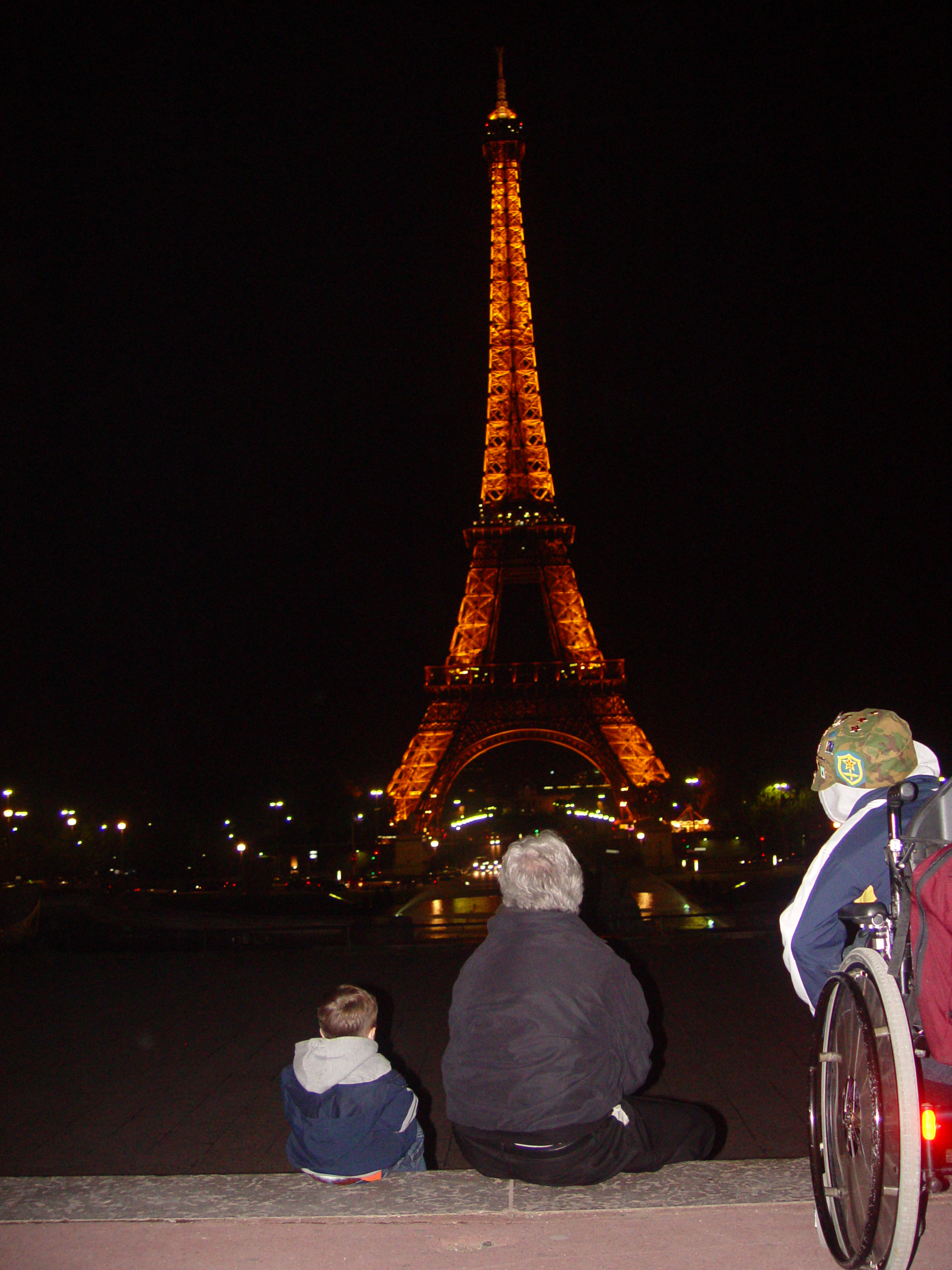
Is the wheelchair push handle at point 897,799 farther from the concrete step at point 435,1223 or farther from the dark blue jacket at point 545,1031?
the concrete step at point 435,1223

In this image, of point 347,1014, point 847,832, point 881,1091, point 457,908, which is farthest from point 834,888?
point 457,908

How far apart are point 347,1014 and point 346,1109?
1.08 ft

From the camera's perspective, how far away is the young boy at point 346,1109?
12.2 feet

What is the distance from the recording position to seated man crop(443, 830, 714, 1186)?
3127 millimetres

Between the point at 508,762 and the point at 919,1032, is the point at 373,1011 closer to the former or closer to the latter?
the point at 919,1032

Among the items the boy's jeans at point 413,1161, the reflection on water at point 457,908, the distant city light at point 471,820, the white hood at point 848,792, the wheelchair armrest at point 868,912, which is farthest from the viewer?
the distant city light at point 471,820

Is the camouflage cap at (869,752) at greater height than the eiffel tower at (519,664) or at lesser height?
lesser

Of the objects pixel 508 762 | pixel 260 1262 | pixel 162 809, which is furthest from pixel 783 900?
pixel 508 762

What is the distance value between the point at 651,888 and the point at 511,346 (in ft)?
103

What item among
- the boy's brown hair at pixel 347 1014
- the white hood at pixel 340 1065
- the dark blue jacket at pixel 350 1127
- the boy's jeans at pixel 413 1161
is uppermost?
the boy's brown hair at pixel 347 1014

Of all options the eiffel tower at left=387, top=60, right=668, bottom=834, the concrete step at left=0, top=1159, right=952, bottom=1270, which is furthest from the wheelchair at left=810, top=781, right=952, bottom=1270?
the eiffel tower at left=387, top=60, right=668, bottom=834

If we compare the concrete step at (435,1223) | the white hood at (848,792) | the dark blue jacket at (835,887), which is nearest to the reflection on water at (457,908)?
the concrete step at (435,1223)

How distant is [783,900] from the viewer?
1695 cm

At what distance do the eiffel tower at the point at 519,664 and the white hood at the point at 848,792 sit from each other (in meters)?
41.0
